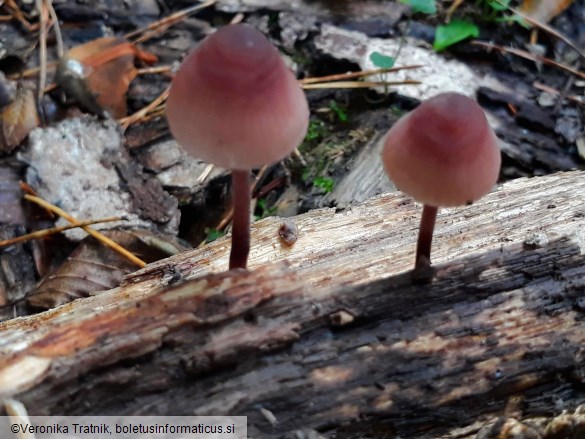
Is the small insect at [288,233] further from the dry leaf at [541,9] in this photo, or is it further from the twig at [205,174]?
the dry leaf at [541,9]

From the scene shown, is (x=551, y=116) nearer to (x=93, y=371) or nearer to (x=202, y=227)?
(x=202, y=227)

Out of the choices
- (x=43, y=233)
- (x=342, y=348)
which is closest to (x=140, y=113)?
(x=43, y=233)

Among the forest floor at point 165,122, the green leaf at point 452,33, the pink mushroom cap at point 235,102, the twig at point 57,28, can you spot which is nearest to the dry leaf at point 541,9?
the forest floor at point 165,122

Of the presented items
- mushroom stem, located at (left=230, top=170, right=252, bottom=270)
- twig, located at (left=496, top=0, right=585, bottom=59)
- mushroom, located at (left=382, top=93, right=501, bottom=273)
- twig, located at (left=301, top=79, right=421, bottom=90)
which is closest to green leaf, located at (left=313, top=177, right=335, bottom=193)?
twig, located at (left=301, top=79, right=421, bottom=90)

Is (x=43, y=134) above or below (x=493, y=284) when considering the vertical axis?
below

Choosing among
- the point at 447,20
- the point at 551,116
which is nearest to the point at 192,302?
the point at 551,116

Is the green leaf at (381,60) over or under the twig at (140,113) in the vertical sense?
over
